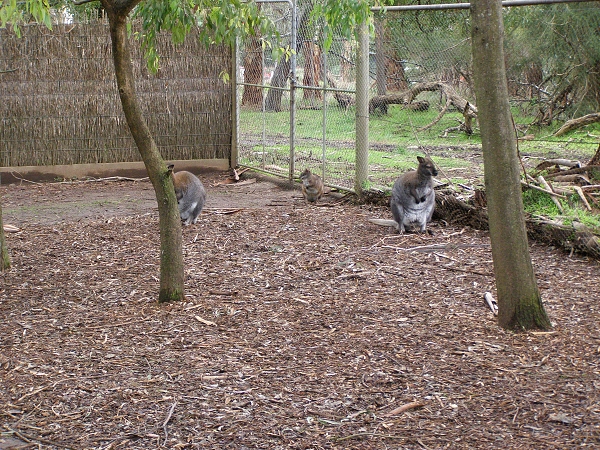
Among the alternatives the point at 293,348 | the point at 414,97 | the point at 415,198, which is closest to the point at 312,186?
the point at 414,97

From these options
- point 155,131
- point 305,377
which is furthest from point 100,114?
point 305,377

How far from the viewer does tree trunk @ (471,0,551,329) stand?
177 inches

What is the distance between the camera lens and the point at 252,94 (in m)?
12.6

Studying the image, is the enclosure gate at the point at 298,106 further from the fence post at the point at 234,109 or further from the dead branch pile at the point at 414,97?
the dead branch pile at the point at 414,97

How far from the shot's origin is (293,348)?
4.85 meters

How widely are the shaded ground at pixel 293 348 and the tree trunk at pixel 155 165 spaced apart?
0.84 ft

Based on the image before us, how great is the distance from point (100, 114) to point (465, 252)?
740 cm

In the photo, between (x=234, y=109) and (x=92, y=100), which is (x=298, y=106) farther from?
(x=92, y=100)

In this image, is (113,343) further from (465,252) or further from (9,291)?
(465,252)

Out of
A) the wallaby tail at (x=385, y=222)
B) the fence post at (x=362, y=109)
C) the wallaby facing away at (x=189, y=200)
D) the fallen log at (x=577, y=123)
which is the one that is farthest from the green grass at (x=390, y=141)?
the wallaby facing away at (x=189, y=200)

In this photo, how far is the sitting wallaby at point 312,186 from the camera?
1002cm

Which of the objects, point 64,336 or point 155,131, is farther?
point 155,131

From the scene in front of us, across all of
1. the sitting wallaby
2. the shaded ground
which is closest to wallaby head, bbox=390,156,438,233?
the shaded ground

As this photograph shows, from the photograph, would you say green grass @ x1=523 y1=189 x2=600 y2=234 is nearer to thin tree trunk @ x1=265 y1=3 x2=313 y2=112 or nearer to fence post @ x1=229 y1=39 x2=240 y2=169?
thin tree trunk @ x1=265 y1=3 x2=313 y2=112
